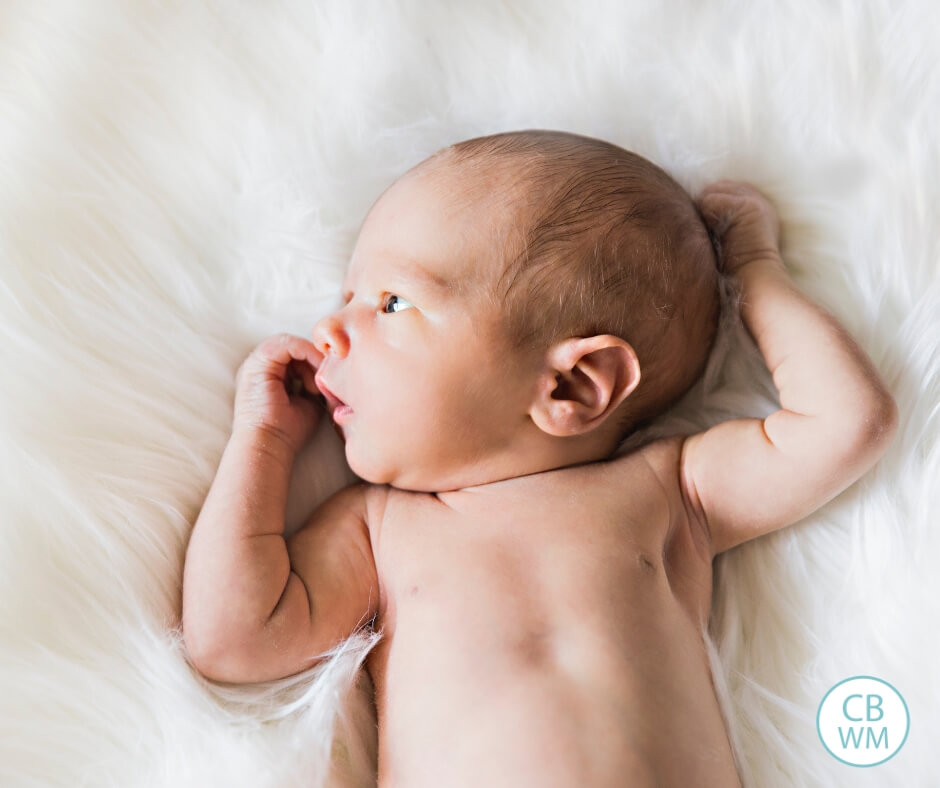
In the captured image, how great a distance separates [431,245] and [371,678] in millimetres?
561

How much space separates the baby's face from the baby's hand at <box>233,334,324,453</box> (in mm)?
76

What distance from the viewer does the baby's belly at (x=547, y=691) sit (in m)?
1.17

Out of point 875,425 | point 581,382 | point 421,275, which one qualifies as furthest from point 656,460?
point 421,275

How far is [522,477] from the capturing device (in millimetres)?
1351

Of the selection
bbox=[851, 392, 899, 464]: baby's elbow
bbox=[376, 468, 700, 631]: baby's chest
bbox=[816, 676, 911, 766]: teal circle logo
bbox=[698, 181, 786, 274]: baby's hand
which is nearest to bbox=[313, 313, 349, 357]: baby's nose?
bbox=[376, 468, 700, 631]: baby's chest

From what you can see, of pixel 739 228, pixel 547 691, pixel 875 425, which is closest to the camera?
pixel 547 691

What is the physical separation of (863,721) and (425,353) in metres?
0.74

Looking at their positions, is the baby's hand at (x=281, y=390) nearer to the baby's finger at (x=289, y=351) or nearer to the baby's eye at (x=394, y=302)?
the baby's finger at (x=289, y=351)

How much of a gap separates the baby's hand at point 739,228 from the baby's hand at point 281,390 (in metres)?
0.58

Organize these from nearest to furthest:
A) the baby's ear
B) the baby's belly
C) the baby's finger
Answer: the baby's belly < the baby's ear < the baby's finger

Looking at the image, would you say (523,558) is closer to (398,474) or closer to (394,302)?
(398,474)

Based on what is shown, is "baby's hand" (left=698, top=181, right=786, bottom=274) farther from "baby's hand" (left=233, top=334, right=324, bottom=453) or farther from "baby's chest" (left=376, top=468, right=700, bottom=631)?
"baby's hand" (left=233, top=334, right=324, bottom=453)

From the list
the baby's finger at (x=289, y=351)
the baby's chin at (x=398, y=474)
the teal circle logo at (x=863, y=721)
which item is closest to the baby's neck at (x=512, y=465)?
the baby's chin at (x=398, y=474)

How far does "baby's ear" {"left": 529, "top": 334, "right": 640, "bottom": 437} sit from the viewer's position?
50.3 inches
